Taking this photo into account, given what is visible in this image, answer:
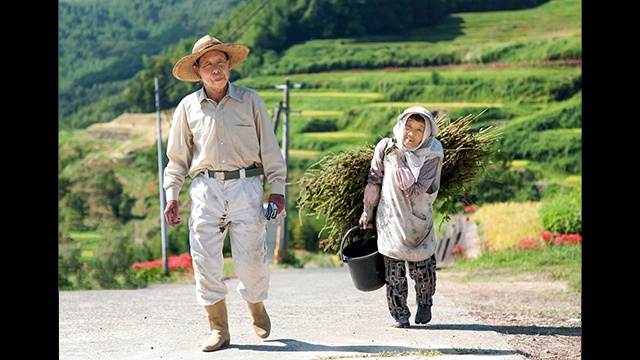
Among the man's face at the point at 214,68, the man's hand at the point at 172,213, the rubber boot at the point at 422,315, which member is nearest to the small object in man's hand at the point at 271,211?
the man's hand at the point at 172,213

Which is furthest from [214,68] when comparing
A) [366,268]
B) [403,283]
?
[403,283]

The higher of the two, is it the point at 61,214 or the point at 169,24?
the point at 169,24

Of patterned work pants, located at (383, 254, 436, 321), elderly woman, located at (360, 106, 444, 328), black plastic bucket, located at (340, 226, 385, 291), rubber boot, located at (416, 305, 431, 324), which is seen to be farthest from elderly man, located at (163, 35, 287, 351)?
rubber boot, located at (416, 305, 431, 324)

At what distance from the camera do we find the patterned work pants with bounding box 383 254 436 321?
763 centimetres

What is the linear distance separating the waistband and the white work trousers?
0.03 m

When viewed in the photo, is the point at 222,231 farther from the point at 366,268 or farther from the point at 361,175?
the point at 361,175

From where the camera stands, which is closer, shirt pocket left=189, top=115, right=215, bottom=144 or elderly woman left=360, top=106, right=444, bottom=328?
shirt pocket left=189, top=115, right=215, bottom=144

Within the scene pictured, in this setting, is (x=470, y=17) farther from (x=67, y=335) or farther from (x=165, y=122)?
(x=67, y=335)

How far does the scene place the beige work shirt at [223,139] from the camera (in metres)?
6.73

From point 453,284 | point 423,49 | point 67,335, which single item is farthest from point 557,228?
point 423,49

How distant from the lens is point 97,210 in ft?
124

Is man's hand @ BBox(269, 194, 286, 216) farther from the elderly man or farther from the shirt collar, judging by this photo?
the shirt collar

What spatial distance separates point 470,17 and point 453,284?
28.9 m

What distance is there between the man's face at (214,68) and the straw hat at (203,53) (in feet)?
0.16
